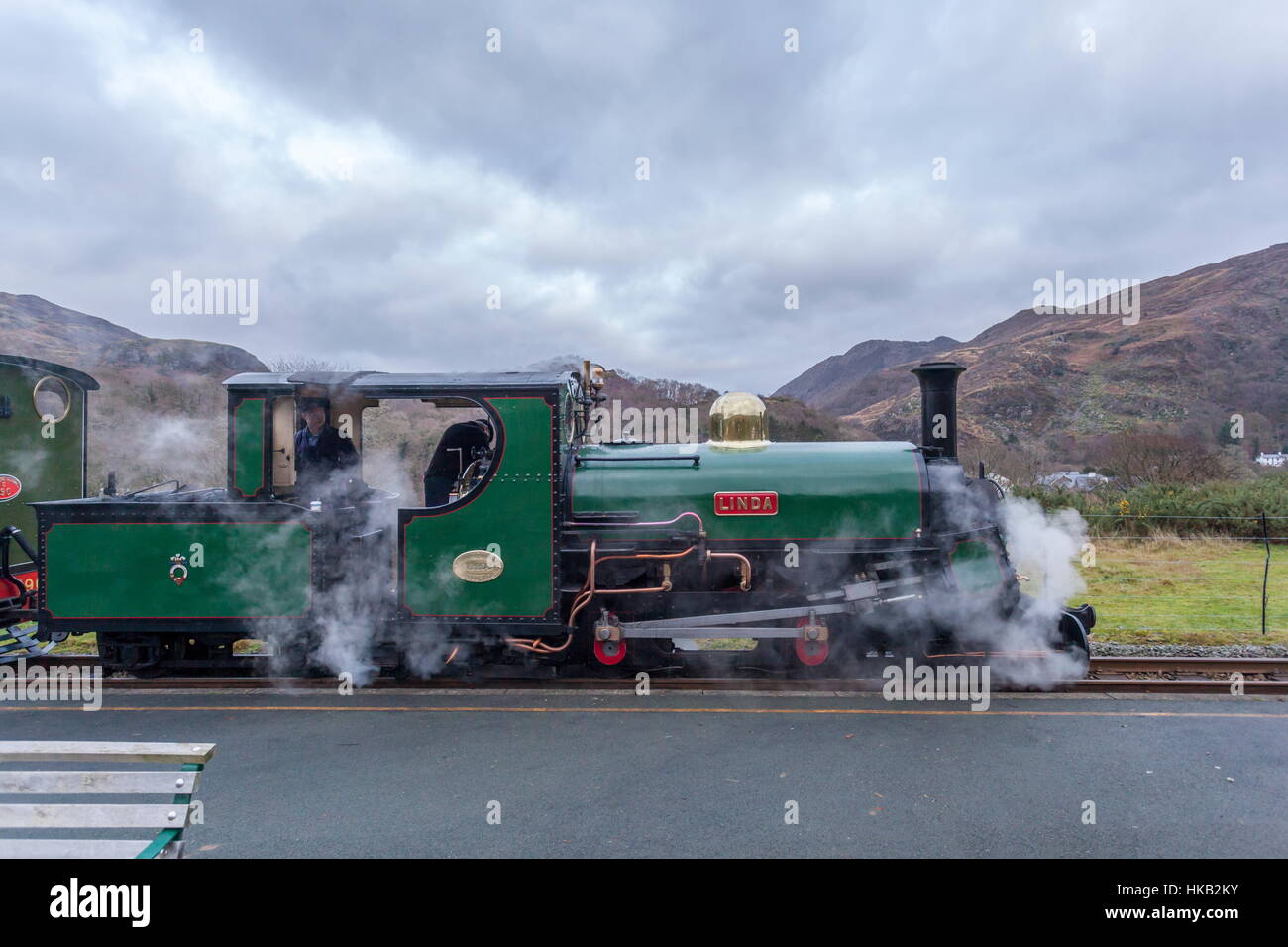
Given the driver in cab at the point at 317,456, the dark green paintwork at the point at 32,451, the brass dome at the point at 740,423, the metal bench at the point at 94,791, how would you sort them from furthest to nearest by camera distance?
the dark green paintwork at the point at 32,451 < the brass dome at the point at 740,423 < the driver in cab at the point at 317,456 < the metal bench at the point at 94,791

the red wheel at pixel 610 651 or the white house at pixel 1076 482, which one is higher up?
the white house at pixel 1076 482

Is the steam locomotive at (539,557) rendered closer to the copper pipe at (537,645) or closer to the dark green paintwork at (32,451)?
the copper pipe at (537,645)

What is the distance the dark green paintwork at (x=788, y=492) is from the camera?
6.47 meters

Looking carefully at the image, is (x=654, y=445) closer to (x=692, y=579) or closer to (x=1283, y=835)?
(x=692, y=579)

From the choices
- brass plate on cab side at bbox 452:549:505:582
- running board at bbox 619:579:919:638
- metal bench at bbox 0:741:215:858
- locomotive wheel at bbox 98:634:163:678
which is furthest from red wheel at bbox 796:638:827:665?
locomotive wheel at bbox 98:634:163:678

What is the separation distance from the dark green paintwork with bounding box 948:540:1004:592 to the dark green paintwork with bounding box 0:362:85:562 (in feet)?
30.4

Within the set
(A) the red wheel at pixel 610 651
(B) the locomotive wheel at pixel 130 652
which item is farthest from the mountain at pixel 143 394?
(A) the red wheel at pixel 610 651

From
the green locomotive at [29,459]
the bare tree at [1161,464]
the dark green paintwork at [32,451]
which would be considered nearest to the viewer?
the green locomotive at [29,459]

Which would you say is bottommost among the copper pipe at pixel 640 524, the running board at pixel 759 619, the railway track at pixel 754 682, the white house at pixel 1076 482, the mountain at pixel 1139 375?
the railway track at pixel 754 682

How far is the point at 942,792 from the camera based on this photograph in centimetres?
445

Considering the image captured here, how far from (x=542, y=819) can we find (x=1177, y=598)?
1086 centimetres

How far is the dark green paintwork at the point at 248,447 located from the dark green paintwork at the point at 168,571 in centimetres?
38

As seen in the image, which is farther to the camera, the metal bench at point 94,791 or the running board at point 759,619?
the running board at point 759,619

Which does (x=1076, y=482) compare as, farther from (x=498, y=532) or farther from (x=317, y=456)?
(x=317, y=456)
